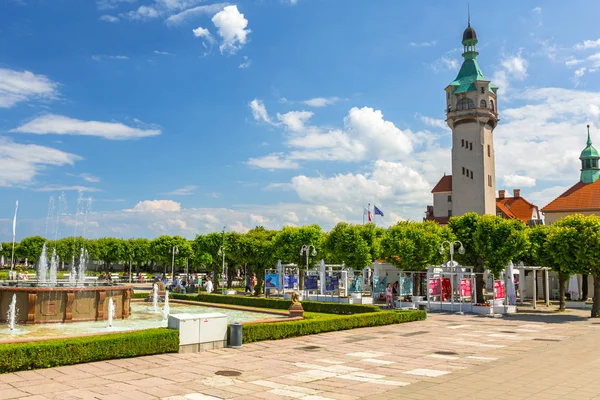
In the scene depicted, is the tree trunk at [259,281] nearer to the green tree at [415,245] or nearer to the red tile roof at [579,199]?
the green tree at [415,245]

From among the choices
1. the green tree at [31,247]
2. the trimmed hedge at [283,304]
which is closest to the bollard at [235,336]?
the trimmed hedge at [283,304]

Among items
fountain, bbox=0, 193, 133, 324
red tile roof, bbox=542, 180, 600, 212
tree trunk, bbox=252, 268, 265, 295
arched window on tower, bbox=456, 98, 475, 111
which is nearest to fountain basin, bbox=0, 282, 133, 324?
fountain, bbox=0, 193, 133, 324

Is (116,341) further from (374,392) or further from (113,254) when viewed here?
(113,254)

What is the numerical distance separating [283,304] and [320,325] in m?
11.6

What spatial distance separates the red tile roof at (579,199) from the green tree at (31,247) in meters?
90.2

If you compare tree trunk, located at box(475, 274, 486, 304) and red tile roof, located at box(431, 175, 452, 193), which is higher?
red tile roof, located at box(431, 175, 452, 193)

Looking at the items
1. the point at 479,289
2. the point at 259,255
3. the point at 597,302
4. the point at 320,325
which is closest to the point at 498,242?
the point at 479,289

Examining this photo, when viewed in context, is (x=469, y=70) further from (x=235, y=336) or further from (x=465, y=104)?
(x=235, y=336)

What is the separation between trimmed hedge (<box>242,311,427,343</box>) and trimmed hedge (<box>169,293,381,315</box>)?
2258mm

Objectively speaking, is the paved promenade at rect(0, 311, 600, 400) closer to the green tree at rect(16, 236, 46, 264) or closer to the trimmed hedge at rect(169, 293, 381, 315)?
the trimmed hedge at rect(169, 293, 381, 315)

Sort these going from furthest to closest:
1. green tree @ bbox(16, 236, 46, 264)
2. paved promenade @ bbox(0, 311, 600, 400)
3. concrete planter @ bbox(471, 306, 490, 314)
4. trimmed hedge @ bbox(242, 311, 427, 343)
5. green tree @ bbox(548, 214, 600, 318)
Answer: green tree @ bbox(16, 236, 46, 264) < concrete planter @ bbox(471, 306, 490, 314) < green tree @ bbox(548, 214, 600, 318) < trimmed hedge @ bbox(242, 311, 427, 343) < paved promenade @ bbox(0, 311, 600, 400)

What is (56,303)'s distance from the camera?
77.5 feet

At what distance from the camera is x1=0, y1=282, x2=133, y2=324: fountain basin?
75.6 ft

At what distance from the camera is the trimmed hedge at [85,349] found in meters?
13.3
